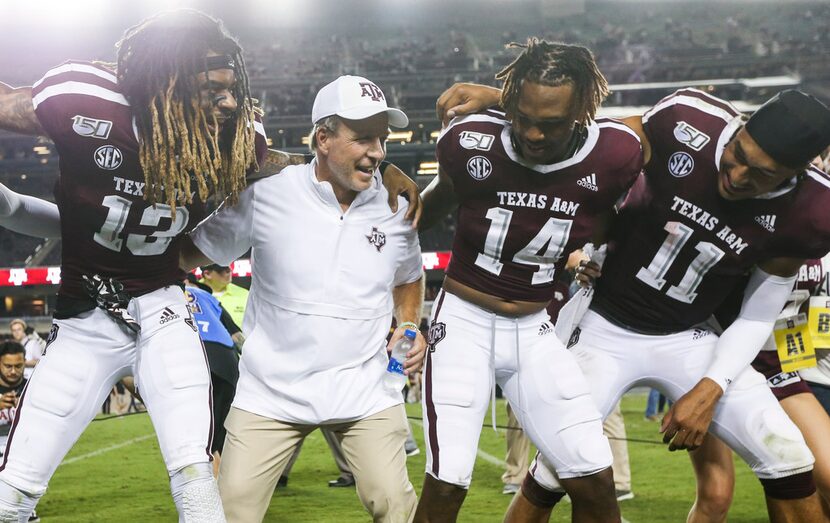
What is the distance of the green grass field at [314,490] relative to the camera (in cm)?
623

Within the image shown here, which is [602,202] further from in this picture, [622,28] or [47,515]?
[622,28]

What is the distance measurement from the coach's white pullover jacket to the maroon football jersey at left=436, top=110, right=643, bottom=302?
0.31m

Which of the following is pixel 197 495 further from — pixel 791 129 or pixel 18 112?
pixel 791 129

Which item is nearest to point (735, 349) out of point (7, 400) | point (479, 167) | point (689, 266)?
point (689, 266)

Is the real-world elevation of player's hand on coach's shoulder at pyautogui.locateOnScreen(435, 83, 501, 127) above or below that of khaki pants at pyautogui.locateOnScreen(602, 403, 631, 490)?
above

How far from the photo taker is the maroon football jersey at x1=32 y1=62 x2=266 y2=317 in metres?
3.04

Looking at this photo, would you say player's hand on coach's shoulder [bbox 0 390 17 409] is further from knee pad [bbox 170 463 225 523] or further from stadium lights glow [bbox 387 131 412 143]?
stadium lights glow [bbox 387 131 412 143]

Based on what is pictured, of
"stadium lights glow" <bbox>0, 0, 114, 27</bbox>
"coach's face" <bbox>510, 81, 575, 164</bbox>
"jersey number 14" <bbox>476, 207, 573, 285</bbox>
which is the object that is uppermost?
"coach's face" <bbox>510, 81, 575, 164</bbox>

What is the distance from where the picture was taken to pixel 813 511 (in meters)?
3.67

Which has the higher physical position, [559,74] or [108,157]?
[559,74]

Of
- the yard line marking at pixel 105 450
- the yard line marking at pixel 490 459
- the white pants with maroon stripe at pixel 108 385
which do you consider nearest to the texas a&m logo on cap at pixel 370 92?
the white pants with maroon stripe at pixel 108 385

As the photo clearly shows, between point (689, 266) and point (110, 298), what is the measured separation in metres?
2.16

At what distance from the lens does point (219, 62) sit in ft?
10.4

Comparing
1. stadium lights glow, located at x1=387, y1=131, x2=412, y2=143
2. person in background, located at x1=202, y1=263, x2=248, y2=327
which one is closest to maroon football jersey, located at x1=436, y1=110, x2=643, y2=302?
person in background, located at x1=202, y1=263, x2=248, y2=327
